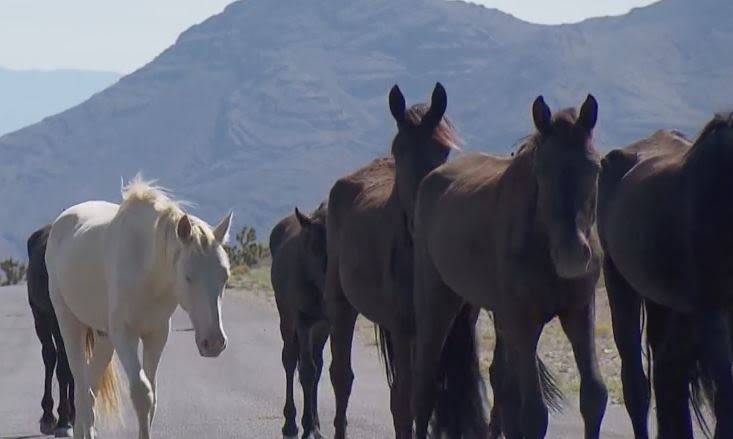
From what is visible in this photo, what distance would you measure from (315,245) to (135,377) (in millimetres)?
3478

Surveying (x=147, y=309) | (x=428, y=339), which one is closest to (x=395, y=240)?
(x=428, y=339)

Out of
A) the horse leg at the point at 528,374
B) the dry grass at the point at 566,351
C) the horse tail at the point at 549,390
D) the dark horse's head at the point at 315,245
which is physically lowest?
the dry grass at the point at 566,351

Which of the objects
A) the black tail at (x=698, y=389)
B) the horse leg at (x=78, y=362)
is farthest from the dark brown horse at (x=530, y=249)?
the horse leg at (x=78, y=362)

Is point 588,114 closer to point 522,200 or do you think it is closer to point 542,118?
point 542,118

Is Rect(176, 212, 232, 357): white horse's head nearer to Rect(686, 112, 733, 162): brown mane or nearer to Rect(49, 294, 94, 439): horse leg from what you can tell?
Rect(49, 294, 94, 439): horse leg

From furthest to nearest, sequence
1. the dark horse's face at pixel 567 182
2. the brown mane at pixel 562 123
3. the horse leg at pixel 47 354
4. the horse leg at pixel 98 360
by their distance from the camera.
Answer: the horse leg at pixel 47 354
the horse leg at pixel 98 360
the brown mane at pixel 562 123
the dark horse's face at pixel 567 182

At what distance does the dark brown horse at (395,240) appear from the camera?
9844 mm

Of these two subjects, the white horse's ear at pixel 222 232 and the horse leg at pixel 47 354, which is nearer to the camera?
the white horse's ear at pixel 222 232

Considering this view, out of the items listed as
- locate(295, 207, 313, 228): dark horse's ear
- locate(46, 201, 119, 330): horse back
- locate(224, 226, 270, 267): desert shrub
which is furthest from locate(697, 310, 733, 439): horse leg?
locate(224, 226, 270, 267): desert shrub

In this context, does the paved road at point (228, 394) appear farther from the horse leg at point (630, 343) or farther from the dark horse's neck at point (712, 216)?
the dark horse's neck at point (712, 216)

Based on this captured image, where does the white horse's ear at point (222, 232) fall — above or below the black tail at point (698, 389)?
above

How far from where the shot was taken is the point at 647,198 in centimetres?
860

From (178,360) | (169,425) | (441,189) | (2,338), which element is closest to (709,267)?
(441,189)

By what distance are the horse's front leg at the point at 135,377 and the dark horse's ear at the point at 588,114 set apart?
354cm
